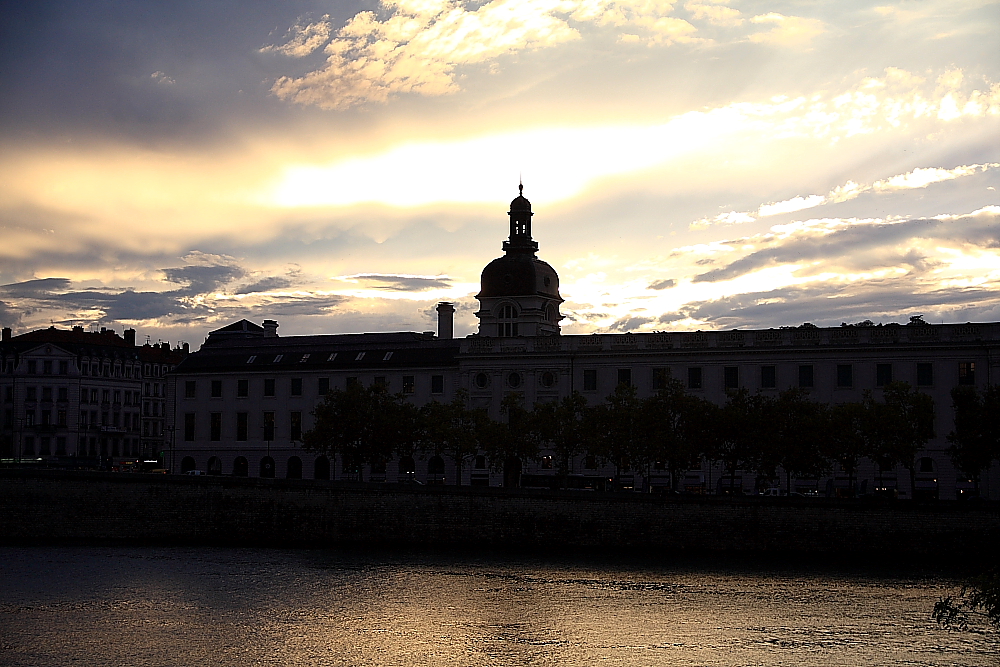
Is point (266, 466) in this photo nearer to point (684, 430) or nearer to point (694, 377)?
point (694, 377)

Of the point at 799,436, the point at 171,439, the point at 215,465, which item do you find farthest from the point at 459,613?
the point at 171,439

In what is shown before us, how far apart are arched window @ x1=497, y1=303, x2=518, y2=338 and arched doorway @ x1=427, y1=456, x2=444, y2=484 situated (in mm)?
16009

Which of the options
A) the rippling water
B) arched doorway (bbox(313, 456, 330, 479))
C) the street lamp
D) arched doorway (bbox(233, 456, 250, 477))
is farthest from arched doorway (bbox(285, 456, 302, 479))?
the rippling water

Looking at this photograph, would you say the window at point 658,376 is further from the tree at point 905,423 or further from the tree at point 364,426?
the tree at point 364,426

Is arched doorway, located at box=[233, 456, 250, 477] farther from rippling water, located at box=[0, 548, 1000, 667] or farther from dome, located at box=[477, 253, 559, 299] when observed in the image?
rippling water, located at box=[0, 548, 1000, 667]

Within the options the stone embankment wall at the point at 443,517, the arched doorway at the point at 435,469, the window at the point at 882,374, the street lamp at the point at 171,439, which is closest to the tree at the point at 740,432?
the stone embankment wall at the point at 443,517

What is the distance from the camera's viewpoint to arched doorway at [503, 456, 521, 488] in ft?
349

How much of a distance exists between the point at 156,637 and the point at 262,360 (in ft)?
253

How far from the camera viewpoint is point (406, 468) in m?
116

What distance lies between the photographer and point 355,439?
10200 centimetres

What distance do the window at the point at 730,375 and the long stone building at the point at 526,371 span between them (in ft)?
Result: 0.34

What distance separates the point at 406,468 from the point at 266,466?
615 inches

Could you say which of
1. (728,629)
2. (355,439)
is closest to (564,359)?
(355,439)

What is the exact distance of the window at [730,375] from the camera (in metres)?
107
